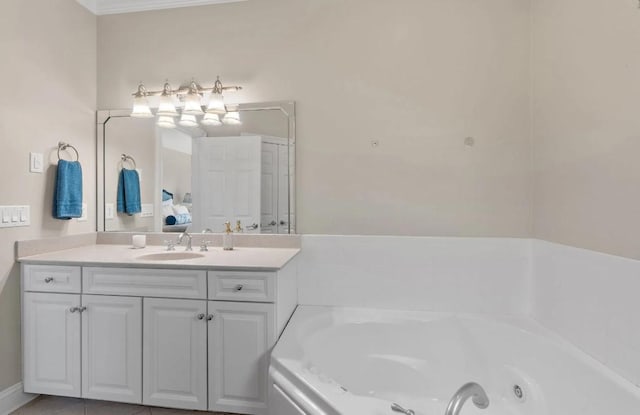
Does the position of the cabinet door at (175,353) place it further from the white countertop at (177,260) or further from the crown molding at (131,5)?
the crown molding at (131,5)

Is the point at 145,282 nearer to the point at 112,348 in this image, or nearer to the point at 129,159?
the point at 112,348

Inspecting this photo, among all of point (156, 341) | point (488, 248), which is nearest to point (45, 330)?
point (156, 341)

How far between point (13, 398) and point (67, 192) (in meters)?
1.17

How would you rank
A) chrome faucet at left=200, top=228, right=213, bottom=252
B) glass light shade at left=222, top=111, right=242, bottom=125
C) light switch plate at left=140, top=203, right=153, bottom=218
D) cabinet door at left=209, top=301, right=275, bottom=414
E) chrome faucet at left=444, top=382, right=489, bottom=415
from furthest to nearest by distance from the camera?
1. light switch plate at left=140, top=203, right=153, bottom=218
2. glass light shade at left=222, top=111, right=242, bottom=125
3. chrome faucet at left=200, top=228, right=213, bottom=252
4. cabinet door at left=209, top=301, right=275, bottom=414
5. chrome faucet at left=444, top=382, right=489, bottom=415

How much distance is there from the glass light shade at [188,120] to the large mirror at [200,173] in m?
0.03

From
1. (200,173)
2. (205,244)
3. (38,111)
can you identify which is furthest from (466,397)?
(38,111)

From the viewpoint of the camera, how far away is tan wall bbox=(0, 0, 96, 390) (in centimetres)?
180

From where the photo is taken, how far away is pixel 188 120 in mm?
2289

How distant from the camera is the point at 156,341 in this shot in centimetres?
173

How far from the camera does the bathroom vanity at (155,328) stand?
1.67 metres

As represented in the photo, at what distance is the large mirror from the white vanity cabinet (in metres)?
0.60

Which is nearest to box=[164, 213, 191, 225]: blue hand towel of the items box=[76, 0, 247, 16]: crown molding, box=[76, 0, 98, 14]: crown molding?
box=[76, 0, 247, 16]: crown molding

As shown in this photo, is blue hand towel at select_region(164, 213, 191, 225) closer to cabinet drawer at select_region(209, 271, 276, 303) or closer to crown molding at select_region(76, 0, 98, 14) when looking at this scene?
cabinet drawer at select_region(209, 271, 276, 303)

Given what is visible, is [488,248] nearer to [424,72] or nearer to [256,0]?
[424,72]
